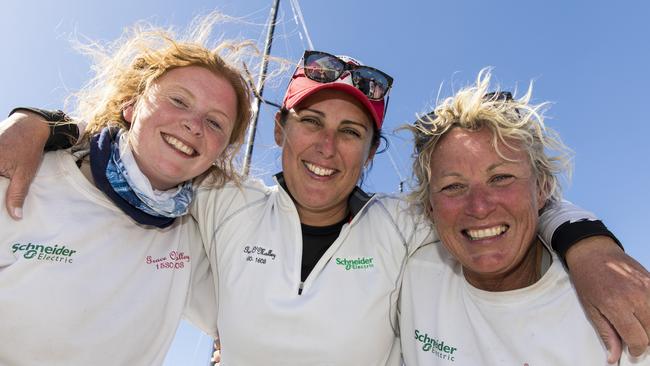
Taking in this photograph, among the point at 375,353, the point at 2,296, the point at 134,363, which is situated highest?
the point at 375,353

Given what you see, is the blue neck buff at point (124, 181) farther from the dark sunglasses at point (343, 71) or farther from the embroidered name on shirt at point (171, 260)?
the dark sunglasses at point (343, 71)

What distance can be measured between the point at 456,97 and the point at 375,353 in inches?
66.4

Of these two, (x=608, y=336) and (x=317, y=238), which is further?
(x=317, y=238)

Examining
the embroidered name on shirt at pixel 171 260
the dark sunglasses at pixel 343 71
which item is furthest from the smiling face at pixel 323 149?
the embroidered name on shirt at pixel 171 260

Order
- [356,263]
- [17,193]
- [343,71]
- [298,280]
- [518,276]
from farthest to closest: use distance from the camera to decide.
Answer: [343,71] < [356,263] < [298,280] < [518,276] < [17,193]

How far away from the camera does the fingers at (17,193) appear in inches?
89.0

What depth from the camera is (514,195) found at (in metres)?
2.56

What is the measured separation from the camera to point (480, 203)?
2.56m

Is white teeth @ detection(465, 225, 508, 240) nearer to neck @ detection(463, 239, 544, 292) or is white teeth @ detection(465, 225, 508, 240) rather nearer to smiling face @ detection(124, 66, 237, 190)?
neck @ detection(463, 239, 544, 292)

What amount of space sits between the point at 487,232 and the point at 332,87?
4.48 feet

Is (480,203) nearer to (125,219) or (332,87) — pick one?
(332,87)

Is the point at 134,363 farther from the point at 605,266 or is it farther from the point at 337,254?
the point at 605,266

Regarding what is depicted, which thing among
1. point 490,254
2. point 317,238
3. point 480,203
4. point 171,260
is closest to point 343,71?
point 317,238

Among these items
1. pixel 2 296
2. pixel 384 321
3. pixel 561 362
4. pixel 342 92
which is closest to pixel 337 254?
pixel 384 321
